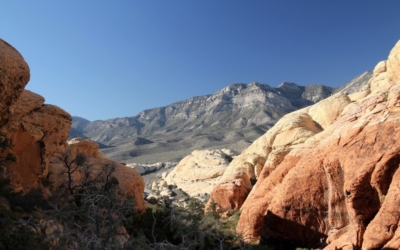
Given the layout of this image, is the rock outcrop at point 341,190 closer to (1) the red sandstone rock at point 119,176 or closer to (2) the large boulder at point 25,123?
(1) the red sandstone rock at point 119,176

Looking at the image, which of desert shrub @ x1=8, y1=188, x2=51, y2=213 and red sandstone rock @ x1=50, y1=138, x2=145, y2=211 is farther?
red sandstone rock @ x1=50, y1=138, x2=145, y2=211

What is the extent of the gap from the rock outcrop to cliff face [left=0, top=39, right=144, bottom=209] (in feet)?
33.6

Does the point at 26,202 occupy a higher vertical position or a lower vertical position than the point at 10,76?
lower

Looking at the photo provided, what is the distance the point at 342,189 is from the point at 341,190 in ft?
0.32

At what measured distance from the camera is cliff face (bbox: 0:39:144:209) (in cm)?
1561

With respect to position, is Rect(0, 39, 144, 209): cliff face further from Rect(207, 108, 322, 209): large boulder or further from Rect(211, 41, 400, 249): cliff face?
Rect(211, 41, 400, 249): cliff face

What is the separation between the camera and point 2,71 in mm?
14773

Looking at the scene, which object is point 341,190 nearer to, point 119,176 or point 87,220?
point 87,220

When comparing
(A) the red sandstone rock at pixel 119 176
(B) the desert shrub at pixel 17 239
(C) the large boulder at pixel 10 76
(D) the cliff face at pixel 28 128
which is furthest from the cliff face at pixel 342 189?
(C) the large boulder at pixel 10 76

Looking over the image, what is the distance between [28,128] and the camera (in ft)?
62.1

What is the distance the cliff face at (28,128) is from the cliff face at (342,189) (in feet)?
32.8

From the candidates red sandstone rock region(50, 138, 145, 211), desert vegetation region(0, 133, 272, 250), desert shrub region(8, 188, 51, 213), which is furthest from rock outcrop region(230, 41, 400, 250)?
desert shrub region(8, 188, 51, 213)

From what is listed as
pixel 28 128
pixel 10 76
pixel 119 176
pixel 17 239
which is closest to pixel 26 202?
pixel 17 239

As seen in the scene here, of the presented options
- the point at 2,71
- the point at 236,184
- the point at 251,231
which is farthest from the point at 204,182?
the point at 2,71
